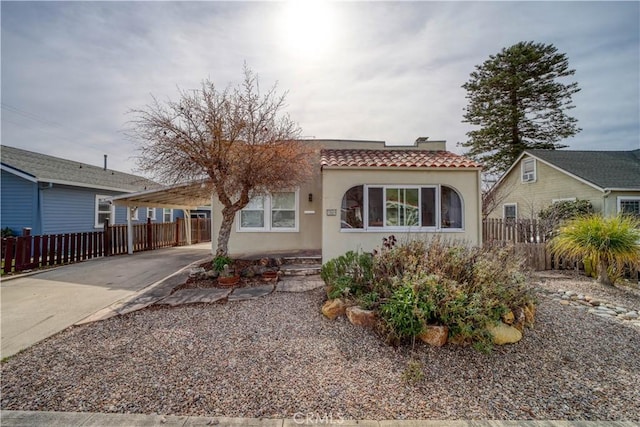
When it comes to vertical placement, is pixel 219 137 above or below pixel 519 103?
below

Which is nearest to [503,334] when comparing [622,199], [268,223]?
[268,223]

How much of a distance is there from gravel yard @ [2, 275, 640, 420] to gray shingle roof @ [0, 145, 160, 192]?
334 inches

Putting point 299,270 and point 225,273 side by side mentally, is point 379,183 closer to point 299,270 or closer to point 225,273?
point 299,270

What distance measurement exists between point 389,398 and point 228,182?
6.52m

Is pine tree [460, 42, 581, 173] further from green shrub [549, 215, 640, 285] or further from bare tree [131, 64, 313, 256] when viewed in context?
bare tree [131, 64, 313, 256]

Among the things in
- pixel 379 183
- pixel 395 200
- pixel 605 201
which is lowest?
pixel 395 200

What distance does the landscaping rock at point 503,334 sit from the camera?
427cm

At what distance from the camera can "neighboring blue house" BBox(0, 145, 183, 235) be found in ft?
42.4

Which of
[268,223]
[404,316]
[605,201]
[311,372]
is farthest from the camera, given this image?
[605,201]

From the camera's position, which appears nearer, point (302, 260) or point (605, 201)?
point (302, 260)

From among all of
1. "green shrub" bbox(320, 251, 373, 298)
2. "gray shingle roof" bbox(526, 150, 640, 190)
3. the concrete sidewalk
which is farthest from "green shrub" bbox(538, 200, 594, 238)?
the concrete sidewalk

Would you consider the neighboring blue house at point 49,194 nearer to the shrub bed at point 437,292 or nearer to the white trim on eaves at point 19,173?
the white trim on eaves at point 19,173

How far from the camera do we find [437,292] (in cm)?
429

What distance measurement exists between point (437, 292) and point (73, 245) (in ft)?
41.9
